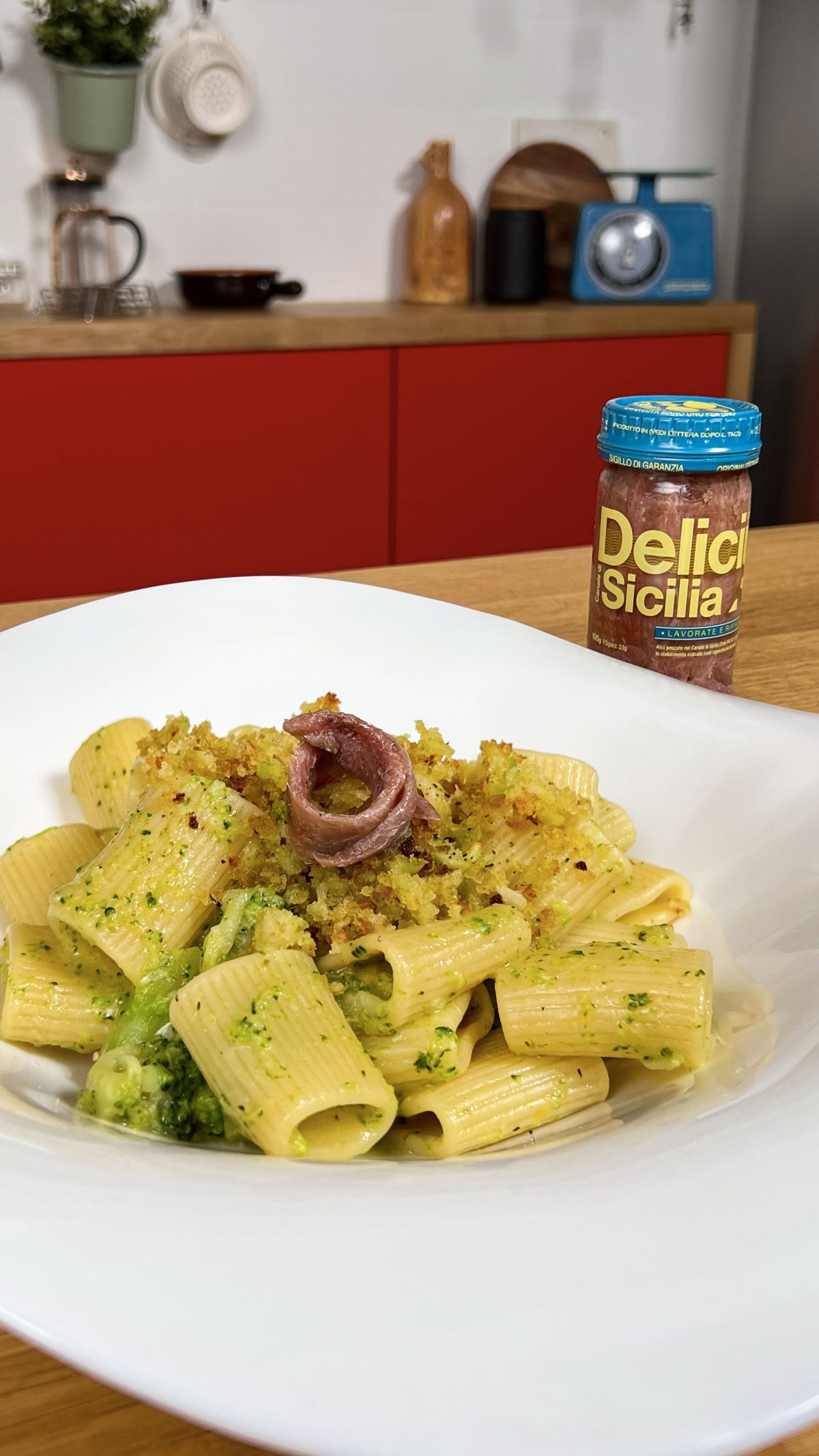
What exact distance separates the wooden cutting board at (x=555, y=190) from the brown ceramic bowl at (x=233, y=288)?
2.72 ft

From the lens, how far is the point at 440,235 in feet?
11.2

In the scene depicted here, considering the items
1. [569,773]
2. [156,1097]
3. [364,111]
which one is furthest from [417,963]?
[364,111]

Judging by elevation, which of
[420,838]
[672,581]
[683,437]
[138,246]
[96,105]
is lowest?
[420,838]

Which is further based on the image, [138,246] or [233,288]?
[138,246]

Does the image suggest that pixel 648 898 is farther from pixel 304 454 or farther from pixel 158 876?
pixel 304 454

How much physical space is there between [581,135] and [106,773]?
11.1 ft

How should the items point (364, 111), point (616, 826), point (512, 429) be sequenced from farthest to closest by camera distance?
1. point (364, 111)
2. point (512, 429)
3. point (616, 826)

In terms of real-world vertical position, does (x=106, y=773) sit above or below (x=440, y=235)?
below

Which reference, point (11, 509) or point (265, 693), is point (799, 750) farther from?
point (11, 509)

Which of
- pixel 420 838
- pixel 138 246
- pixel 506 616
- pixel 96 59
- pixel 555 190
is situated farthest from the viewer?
pixel 555 190

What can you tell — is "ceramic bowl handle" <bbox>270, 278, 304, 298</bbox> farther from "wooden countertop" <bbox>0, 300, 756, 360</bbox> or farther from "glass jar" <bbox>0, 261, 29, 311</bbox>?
"glass jar" <bbox>0, 261, 29, 311</bbox>

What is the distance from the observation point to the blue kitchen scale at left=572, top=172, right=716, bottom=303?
3338mm

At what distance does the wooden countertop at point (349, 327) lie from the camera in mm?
2762

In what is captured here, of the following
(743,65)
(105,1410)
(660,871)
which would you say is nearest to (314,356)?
(743,65)
